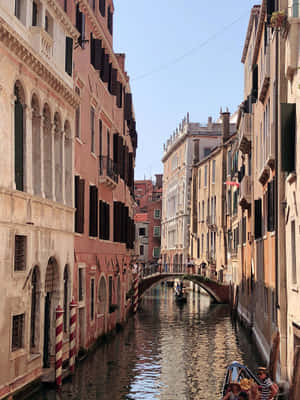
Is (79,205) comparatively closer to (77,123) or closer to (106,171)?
(77,123)

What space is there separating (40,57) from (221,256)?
37.6 metres

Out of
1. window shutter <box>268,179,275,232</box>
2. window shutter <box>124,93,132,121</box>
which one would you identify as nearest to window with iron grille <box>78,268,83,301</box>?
window shutter <box>268,179,275,232</box>

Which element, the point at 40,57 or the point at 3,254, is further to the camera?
the point at 40,57

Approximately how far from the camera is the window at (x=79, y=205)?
19.4 meters

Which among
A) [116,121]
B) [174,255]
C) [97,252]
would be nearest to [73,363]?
[97,252]

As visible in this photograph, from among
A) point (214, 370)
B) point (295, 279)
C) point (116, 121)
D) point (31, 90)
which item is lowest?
point (214, 370)

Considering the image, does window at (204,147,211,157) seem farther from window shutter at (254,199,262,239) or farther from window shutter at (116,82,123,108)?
window shutter at (254,199,262,239)

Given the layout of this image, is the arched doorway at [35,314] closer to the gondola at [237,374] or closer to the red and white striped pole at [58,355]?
the red and white striped pole at [58,355]

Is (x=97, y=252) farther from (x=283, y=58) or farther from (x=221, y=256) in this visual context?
(x=221, y=256)

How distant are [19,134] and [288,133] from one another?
553 cm

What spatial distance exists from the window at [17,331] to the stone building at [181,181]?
163ft

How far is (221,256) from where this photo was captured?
51156mm

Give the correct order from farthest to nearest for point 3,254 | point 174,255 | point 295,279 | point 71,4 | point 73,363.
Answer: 1. point 174,255
2. point 71,4
3. point 73,363
4. point 295,279
5. point 3,254

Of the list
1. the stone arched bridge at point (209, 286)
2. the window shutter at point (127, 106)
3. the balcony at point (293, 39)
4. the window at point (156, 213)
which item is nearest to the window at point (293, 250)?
the balcony at point (293, 39)
